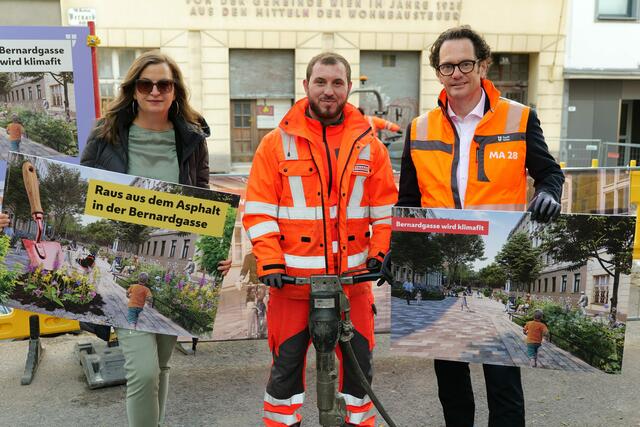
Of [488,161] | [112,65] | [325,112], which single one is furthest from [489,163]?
[112,65]

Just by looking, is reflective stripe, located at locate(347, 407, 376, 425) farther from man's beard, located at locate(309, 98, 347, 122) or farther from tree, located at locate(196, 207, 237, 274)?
man's beard, located at locate(309, 98, 347, 122)

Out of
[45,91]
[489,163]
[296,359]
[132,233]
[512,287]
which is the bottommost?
[296,359]

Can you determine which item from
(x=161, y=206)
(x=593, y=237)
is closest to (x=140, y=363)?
(x=161, y=206)

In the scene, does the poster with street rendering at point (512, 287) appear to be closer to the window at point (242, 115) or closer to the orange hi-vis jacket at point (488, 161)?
the orange hi-vis jacket at point (488, 161)

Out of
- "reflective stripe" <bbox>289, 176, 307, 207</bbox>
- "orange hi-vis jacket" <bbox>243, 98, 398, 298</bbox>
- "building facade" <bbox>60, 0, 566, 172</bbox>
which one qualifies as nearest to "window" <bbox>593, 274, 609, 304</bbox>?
"orange hi-vis jacket" <bbox>243, 98, 398, 298</bbox>

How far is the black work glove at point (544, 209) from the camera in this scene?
2609mm

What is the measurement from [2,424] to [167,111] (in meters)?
2.20

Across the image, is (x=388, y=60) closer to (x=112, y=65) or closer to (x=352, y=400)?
(x=112, y=65)

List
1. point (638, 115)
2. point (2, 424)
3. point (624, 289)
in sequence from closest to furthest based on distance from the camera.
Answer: point (624, 289)
point (2, 424)
point (638, 115)

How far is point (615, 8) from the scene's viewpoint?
16766 millimetres

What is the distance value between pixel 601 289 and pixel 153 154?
2.17m

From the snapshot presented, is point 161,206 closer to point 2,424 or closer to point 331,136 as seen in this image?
point 331,136

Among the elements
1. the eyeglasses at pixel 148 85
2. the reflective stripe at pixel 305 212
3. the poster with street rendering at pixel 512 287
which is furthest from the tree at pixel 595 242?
the eyeglasses at pixel 148 85

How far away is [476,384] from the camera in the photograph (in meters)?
4.30
